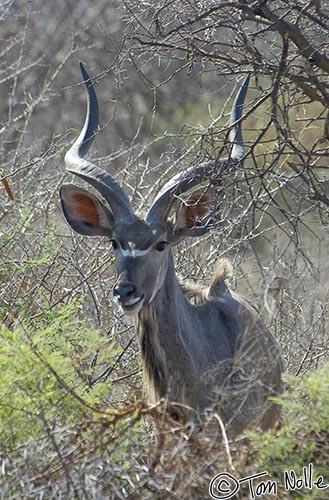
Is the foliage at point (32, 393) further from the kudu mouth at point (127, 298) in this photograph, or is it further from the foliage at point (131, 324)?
the kudu mouth at point (127, 298)

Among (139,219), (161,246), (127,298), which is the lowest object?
(127,298)

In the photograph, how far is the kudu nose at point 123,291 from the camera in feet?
16.7

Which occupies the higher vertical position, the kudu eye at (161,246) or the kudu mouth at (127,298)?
the kudu eye at (161,246)

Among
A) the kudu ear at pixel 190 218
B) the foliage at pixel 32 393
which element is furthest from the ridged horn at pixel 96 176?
the foliage at pixel 32 393

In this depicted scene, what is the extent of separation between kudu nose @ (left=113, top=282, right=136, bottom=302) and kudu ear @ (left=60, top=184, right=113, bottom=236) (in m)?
0.66

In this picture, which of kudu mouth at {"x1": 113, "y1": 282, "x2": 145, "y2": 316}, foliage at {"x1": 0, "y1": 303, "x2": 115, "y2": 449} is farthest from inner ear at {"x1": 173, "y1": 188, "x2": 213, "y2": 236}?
foliage at {"x1": 0, "y1": 303, "x2": 115, "y2": 449}

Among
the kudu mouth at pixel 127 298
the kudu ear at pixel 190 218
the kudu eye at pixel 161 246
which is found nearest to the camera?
the kudu mouth at pixel 127 298

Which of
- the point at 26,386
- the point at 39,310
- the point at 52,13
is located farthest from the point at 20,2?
the point at 26,386

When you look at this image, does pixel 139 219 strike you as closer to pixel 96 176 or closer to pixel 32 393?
pixel 96 176

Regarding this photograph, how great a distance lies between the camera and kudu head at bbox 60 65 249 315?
17.1ft

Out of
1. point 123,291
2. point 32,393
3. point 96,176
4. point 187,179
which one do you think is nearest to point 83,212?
point 96,176

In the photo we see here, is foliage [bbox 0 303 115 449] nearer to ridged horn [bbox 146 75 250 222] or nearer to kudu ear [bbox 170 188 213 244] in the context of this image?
ridged horn [bbox 146 75 250 222]

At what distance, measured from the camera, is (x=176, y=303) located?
548 centimetres

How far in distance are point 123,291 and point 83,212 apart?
35.1 inches
